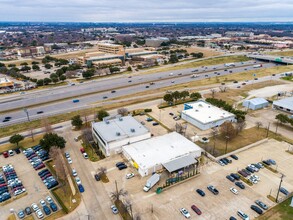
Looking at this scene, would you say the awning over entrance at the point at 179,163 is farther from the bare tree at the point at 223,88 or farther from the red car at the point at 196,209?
the bare tree at the point at 223,88

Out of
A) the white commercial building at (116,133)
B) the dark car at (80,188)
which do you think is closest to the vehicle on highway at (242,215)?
the white commercial building at (116,133)

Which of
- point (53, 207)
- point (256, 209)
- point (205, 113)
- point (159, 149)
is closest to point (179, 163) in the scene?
point (159, 149)

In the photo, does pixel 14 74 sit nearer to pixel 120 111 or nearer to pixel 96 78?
pixel 96 78

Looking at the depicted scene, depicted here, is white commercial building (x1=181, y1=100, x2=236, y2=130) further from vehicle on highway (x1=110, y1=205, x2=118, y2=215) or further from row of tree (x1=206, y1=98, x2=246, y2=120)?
vehicle on highway (x1=110, y1=205, x2=118, y2=215)

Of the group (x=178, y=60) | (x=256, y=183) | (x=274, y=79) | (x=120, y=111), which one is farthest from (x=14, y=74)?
(x=274, y=79)

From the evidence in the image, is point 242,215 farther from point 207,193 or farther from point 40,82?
point 40,82

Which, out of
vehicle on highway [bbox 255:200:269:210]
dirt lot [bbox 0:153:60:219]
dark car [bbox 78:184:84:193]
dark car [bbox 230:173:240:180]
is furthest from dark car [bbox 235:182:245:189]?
dirt lot [bbox 0:153:60:219]
